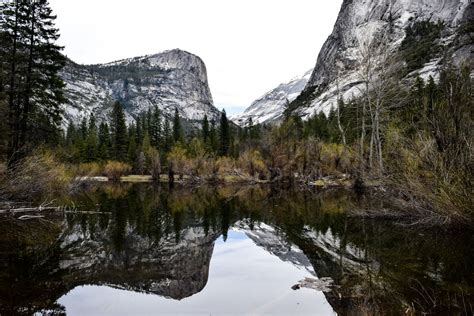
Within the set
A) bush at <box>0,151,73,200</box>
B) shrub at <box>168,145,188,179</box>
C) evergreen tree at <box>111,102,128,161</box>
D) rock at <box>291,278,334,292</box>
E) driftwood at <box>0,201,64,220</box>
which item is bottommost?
rock at <box>291,278,334,292</box>

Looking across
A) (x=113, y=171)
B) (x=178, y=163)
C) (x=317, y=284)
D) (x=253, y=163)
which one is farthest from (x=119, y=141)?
(x=317, y=284)

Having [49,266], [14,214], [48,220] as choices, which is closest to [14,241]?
[49,266]

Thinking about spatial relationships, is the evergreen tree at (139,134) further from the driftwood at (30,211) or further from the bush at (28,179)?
the driftwood at (30,211)

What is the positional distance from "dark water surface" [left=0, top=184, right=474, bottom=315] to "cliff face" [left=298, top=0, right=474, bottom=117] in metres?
101

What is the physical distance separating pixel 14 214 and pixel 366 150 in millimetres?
23543

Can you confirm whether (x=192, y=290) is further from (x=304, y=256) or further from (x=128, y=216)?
(x=128, y=216)

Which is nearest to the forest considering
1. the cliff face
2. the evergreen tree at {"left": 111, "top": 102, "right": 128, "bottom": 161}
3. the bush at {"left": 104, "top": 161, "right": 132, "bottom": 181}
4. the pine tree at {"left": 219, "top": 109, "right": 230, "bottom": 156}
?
the bush at {"left": 104, "top": 161, "right": 132, "bottom": 181}

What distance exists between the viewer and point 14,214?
17.3m

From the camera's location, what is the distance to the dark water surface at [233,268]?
6863 millimetres

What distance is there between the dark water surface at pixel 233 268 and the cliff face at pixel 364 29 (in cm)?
10143

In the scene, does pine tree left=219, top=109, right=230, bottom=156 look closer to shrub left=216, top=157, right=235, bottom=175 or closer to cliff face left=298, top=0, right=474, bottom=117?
shrub left=216, top=157, right=235, bottom=175

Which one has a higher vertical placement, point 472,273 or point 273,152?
point 273,152

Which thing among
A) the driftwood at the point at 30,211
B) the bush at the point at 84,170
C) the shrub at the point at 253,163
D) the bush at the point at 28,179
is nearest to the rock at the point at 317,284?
the driftwood at the point at 30,211

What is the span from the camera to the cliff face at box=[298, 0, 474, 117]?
120 meters
